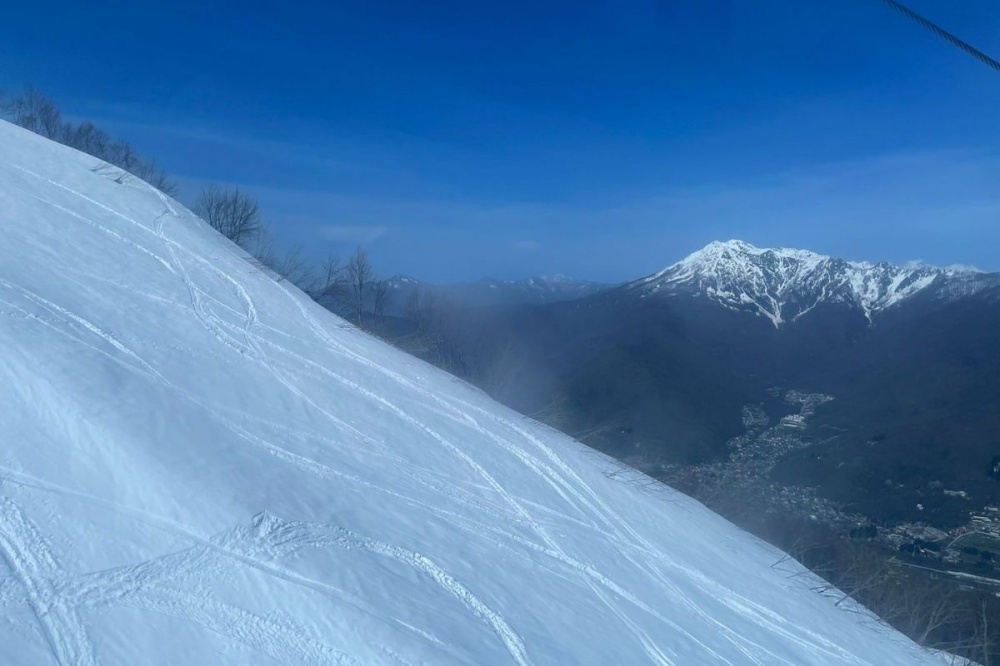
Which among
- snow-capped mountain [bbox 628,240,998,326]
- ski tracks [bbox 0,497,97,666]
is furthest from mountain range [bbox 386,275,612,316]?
ski tracks [bbox 0,497,97,666]

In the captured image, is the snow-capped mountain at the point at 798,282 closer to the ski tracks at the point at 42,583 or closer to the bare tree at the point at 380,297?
the bare tree at the point at 380,297

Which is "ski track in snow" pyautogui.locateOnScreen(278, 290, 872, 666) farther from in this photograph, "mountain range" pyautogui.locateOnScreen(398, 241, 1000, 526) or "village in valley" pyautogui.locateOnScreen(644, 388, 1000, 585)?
"mountain range" pyautogui.locateOnScreen(398, 241, 1000, 526)

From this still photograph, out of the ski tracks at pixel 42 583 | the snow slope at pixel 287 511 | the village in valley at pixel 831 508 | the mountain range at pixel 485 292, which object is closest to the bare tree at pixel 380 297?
the mountain range at pixel 485 292

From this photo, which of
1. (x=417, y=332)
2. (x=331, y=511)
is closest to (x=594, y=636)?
(x=331, y=511)

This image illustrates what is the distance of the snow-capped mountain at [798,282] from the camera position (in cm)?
2773

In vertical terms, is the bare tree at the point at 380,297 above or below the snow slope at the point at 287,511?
→ above

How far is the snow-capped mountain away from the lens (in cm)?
2773

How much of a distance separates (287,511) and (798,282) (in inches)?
1135

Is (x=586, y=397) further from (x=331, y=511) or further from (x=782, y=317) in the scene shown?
(x=782, y=317)

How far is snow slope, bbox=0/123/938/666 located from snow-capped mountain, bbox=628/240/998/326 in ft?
63.8

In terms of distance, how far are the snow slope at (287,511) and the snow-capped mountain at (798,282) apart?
19446 mm

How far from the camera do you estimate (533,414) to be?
1355cm

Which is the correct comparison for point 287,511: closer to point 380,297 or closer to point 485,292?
point 380,297

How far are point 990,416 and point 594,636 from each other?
14.7 m
